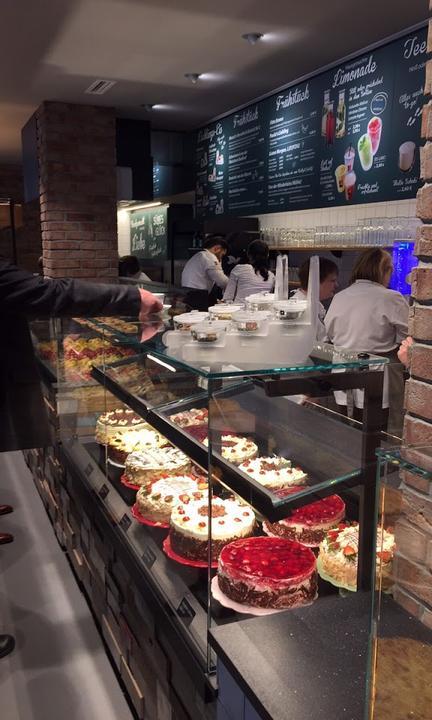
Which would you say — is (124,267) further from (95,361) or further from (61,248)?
(95,361)

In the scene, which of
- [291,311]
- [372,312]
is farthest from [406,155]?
[291,311]

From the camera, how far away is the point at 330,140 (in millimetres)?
6020

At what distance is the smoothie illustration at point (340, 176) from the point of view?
5861 mm

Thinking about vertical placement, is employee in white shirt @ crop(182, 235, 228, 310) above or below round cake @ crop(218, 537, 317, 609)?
above

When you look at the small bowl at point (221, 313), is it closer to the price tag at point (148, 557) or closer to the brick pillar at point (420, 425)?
the brick pillar at point (420, 425)

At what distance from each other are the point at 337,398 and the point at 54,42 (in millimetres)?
4414

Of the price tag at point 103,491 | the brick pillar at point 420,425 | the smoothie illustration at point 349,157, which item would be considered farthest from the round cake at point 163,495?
the smoothie illustration at point 349,157

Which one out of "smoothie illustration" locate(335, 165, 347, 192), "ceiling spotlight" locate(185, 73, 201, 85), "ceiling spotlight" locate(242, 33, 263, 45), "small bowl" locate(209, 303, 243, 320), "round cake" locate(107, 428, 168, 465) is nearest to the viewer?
"small bowl" locate(209, 303, 243, 320)

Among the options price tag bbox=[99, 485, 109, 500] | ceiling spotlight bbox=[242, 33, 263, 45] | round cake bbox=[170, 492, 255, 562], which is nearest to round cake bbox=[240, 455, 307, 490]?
round cake bbox=[170, 492, 255, 562]

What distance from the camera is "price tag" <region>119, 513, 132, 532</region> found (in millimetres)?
2637

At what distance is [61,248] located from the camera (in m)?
7.56

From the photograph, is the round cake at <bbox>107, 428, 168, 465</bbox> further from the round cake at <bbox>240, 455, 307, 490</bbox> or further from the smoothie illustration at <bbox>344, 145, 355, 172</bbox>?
the smoothie illustration at <bbox>344, 145, 355, 172</bbox>

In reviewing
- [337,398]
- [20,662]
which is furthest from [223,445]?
[20,662]

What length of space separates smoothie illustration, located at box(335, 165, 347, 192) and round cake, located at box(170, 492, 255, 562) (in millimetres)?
4285
